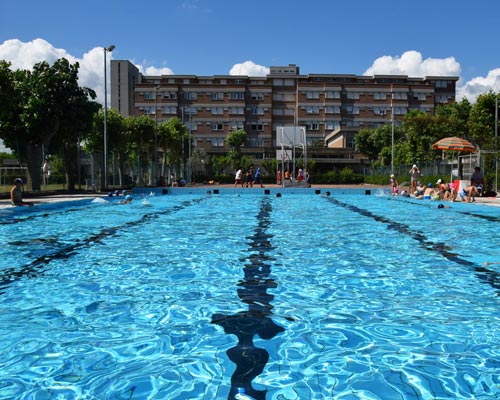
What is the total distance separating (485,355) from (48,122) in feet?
86.4

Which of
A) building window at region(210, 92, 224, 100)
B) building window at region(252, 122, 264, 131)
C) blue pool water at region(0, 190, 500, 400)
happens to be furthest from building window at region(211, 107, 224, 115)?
blue pool water at region(0, 190, 500, 400)

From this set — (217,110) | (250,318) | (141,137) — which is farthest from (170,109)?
(250,318)

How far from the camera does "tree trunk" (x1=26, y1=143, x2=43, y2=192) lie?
26516 mm

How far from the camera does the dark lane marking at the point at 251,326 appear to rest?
11.7 ft

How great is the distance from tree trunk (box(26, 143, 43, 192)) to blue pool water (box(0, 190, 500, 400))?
57.5ft

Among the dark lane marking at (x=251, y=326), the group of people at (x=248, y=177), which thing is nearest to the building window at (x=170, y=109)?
the group of people at (x=248, y=177)

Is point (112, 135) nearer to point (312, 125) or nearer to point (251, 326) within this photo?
point (251, 326)

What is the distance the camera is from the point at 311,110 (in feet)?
268

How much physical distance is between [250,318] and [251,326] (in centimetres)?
25

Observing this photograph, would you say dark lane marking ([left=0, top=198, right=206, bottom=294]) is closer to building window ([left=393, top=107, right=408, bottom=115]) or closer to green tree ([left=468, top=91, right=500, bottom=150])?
green tree ([left=468, top=91, right=500, bottom=150])

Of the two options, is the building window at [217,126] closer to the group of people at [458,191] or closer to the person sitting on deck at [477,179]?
the group of people at [458,191]

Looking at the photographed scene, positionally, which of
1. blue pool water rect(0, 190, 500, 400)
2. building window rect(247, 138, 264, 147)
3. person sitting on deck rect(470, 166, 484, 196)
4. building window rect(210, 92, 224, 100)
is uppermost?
building window rect(210, 92, 224, 100)

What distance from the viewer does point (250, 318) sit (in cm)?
500

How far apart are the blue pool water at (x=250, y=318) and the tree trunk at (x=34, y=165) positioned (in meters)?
17.5
